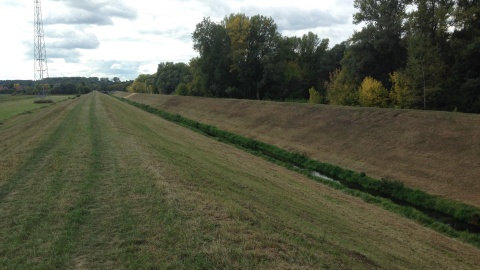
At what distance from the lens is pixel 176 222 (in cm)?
780

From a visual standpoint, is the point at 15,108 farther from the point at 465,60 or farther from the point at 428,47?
the point at 465,60

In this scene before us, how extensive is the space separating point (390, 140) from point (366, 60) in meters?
22.1

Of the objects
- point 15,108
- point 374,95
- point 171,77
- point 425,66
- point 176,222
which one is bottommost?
point 176,222

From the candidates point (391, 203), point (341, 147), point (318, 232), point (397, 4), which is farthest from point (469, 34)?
point (318, 232)

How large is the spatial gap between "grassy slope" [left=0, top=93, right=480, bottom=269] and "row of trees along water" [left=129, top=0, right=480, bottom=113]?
78.8 ft

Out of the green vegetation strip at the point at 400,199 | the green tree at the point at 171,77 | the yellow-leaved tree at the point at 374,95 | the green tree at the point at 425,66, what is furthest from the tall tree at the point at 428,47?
the green tree at the point at 171,77

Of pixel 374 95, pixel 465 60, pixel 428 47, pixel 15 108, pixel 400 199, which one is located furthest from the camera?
pixel 15 108

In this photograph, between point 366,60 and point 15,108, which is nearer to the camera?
point 366,60

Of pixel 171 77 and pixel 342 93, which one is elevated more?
pixel 171 77

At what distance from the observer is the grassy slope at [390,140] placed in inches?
758

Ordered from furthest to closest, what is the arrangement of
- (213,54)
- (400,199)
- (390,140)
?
(213,54) → (390,140) → (400,199)

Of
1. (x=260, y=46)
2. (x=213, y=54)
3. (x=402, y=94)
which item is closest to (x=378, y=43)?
(x=402, y=94)

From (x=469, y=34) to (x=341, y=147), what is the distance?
1938 centimetres

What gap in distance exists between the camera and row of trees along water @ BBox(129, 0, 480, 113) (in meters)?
33.4
